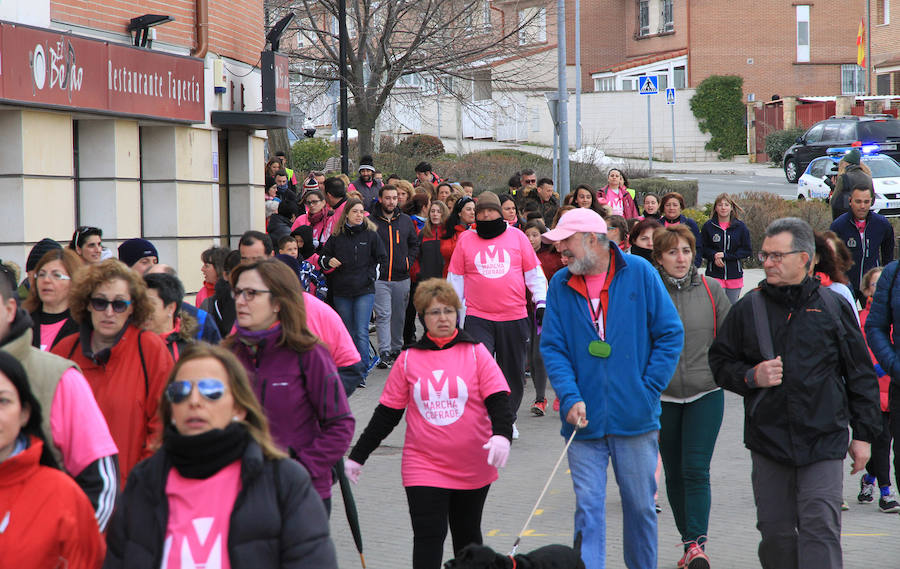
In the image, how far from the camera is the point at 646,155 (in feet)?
185

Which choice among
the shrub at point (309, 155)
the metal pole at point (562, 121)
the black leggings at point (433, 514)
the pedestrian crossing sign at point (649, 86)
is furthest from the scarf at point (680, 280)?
the shrub at point (309, 155)

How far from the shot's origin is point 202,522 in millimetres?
3295

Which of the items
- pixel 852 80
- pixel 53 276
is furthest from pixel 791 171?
pixel 53 276

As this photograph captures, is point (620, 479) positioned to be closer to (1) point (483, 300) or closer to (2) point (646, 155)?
(1) point (483, 300)

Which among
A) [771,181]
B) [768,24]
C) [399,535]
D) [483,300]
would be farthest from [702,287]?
[768,24]

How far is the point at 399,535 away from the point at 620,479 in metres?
1.93

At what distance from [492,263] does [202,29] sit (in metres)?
5.95

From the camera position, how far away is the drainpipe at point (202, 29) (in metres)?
13.8

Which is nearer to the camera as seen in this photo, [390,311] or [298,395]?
[298,395]

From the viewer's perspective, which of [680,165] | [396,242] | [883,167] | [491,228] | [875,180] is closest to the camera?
[491,228]

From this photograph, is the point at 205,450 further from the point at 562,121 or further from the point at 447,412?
the point at 562,121

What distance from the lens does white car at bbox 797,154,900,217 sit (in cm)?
2767

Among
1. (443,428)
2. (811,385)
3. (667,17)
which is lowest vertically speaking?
(443,428)

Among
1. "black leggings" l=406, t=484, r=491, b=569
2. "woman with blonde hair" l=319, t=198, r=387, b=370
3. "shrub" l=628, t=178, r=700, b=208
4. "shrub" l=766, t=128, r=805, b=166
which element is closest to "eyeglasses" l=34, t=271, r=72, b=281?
"black leggings" l=406, t=484, r=491, b=569
